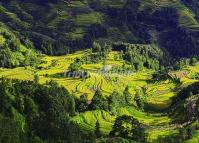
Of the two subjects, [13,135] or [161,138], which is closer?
[13,135]

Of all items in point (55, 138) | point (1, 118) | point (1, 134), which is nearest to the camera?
point (1, 134)

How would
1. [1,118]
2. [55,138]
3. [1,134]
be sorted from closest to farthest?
[1,134] < [1,118] < [55,138]

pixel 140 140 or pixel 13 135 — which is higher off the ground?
pixel 13 135

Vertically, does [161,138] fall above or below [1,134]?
below

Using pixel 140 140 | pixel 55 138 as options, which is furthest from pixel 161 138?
pixel 55 138

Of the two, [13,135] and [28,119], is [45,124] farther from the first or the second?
[13,135]

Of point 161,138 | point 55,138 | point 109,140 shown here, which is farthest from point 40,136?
point 161,138

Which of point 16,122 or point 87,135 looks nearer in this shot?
point 16,122

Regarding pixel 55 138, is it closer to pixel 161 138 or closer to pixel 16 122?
pixel 16 122
